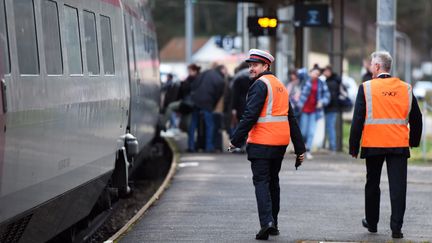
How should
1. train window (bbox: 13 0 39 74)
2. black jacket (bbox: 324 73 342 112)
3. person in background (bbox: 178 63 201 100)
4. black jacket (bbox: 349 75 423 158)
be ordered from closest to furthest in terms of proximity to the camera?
train window (bbox: 13 0 39 74) < black jacket (bbox: 349 75 423 158) < black jacket (bbox: 324 73 342 112) < person in background (bbox: 178 63 201 100)

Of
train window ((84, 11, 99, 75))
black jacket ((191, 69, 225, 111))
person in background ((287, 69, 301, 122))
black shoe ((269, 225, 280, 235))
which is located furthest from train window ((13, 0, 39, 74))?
black jacket ((191, 69, 225, 111))

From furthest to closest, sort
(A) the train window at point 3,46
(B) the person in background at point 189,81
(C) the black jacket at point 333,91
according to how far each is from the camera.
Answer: (B) the person in background at point 189,81 < (C) the black jacket at point 333,91 < (A) the train window at point 3,46

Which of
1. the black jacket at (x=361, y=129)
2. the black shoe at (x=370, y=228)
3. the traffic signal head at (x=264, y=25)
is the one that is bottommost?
the black shoe at (x=370, y=228)

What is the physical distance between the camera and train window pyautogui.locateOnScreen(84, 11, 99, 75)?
10633 millimetres

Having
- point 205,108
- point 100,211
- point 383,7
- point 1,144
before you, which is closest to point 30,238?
point 1,144

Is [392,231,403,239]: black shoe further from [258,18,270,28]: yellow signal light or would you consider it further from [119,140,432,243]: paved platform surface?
[258,18,270,28]: yellow signal light

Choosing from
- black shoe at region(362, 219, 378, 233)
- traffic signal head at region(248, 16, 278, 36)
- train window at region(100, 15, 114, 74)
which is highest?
train window at region(100, 15, 114, 74)

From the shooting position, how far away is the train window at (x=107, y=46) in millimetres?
11622

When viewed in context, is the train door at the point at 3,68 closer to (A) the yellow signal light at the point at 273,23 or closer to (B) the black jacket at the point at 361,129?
(B) the black jacket at the point at 361,129

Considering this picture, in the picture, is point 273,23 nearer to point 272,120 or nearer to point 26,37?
point 272,120

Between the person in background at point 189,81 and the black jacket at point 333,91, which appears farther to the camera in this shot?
the person in background at point 189,81

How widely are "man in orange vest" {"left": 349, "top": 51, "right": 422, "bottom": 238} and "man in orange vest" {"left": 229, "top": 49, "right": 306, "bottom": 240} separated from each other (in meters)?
0.70

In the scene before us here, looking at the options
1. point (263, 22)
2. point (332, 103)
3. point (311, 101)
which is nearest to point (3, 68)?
point (311, 101)

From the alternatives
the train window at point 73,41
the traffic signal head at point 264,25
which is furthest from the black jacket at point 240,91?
the train window at point 73,41
